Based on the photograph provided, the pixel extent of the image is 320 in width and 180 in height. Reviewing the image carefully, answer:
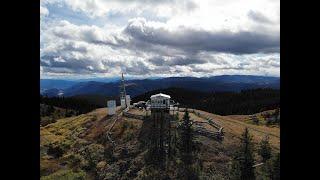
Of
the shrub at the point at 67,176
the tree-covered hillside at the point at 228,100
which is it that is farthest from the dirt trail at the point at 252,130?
the shrub at the point at 67,176

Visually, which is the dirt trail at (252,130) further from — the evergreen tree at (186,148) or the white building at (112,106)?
the white building at (112,106)

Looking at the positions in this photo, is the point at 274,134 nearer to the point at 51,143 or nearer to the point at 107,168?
the point at 107,168

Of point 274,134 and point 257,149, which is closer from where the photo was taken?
point 257,149

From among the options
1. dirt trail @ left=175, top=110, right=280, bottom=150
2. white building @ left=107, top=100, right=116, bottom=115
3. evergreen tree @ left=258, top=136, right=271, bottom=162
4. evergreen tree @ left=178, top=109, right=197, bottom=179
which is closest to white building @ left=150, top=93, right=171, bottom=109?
dirt trail @ left=175, top=110, right=280, bottom=150

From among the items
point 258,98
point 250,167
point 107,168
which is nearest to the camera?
point 250,167

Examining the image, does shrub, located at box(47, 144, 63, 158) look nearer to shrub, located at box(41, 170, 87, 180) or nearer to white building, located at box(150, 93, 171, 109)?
shrub, located at box(41, 170, 87, 180)
